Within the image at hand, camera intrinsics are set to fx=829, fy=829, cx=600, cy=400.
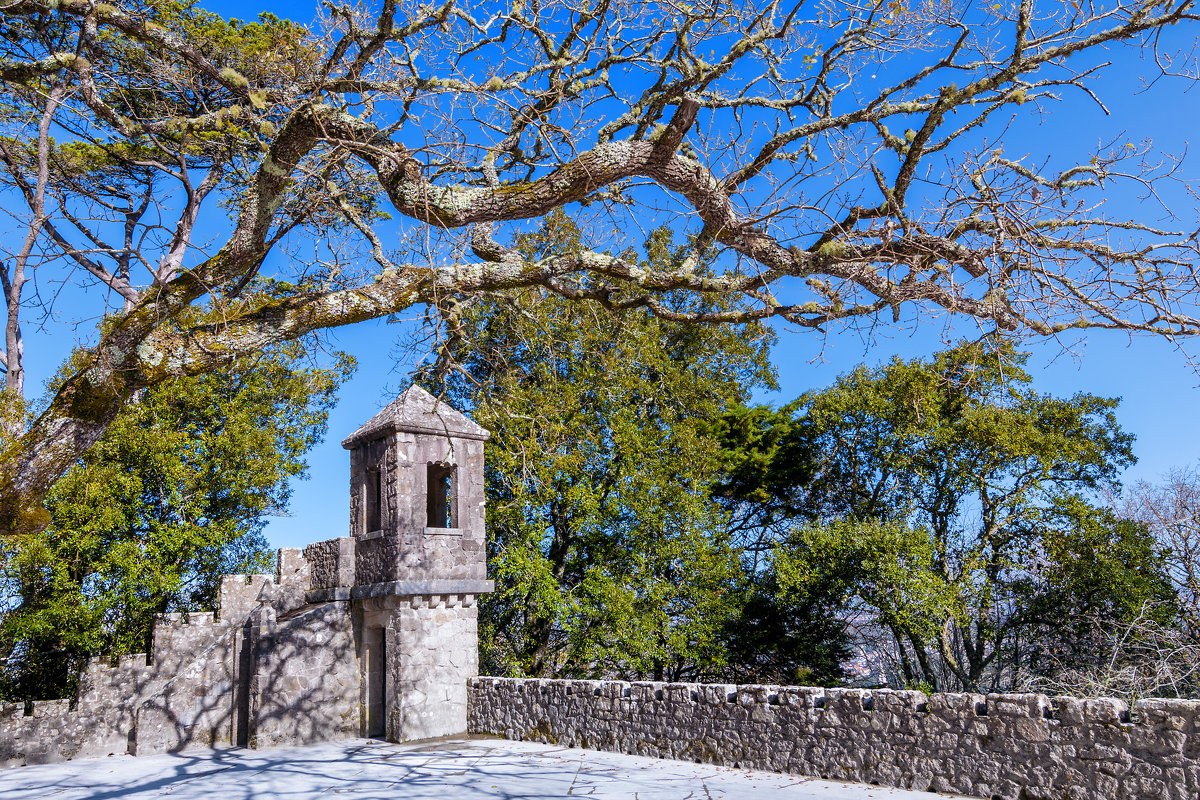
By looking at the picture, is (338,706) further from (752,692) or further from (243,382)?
(243,382)

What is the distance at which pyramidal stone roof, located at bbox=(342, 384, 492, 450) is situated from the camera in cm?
1247

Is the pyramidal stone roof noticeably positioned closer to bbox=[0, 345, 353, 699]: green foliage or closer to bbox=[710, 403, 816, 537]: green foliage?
bbox=[0, 345, 353, 699]: green foliage

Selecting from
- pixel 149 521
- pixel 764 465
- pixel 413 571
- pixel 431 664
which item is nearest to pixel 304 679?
pixel 431 664

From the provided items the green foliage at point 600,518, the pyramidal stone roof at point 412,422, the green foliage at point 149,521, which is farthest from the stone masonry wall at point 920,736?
the green foliage at point 149,521

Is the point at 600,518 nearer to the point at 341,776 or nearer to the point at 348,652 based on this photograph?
the point at 348,652

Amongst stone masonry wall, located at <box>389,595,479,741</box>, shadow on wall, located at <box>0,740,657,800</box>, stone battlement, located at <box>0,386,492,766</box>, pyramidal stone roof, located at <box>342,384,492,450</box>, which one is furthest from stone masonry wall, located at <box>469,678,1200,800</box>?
pyramidal stone roof, located at <box>342,384,492,450</box>

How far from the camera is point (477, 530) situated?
503 inches

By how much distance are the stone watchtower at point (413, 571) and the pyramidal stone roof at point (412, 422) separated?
2cm

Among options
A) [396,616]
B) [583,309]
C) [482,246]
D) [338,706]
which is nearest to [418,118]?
[482,246]

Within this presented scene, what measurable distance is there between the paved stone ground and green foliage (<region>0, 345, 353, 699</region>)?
5088mm

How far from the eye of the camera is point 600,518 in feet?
58.6

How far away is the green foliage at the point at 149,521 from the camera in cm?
1509

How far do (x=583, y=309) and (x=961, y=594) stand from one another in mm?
9672

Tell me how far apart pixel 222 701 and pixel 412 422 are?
4702mm
